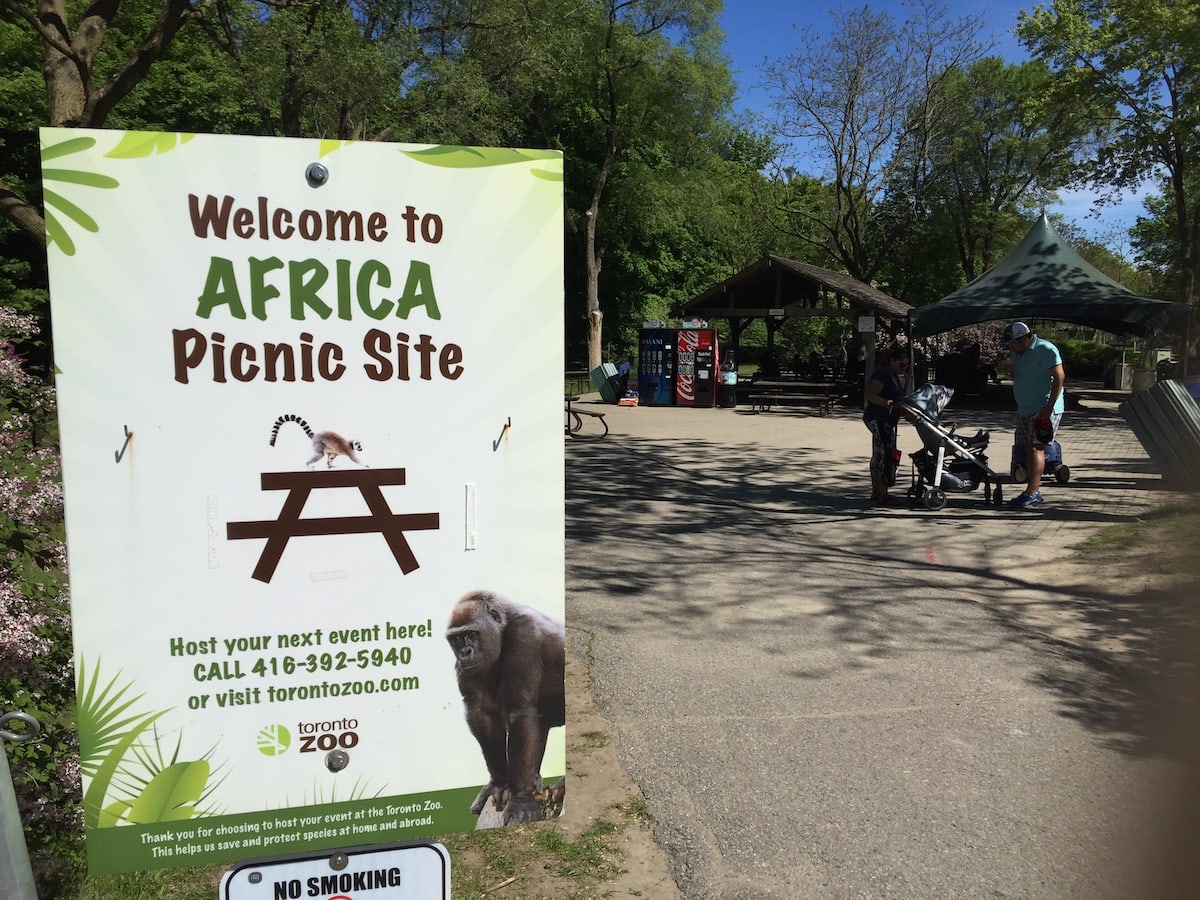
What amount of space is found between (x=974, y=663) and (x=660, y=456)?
860 centimetres

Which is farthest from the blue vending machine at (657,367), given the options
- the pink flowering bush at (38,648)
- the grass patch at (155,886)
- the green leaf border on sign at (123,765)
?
the green leaf border on sign at (123,765)

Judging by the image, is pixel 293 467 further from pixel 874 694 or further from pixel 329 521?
pixel 874 694

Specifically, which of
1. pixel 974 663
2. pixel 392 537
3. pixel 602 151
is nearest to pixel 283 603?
pixel 392 537

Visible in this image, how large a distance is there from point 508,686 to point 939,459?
8153 mm

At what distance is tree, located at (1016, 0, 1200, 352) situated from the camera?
22.5 meters

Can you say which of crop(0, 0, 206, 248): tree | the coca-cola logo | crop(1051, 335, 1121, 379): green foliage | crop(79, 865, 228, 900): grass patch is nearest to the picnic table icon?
crop(79, 865, 228, 900): grass patch

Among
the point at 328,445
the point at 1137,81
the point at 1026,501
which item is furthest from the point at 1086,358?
the point at 328,445

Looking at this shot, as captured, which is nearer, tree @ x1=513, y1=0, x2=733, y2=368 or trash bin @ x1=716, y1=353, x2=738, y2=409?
trash bin @ x1=716, y1=353, x2=738, y2=409

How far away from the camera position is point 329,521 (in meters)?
1.61

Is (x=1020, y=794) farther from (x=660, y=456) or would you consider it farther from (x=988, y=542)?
(x=660, y=456)

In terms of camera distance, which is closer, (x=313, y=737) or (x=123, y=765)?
(x=123, y=765)

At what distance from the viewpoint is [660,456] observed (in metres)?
13.3

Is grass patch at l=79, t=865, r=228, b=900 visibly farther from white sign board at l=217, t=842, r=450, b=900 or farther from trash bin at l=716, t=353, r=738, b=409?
trash bin at l=716, t=353, r=738, b=409

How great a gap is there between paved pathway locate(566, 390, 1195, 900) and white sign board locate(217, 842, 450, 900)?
5.01 ft
